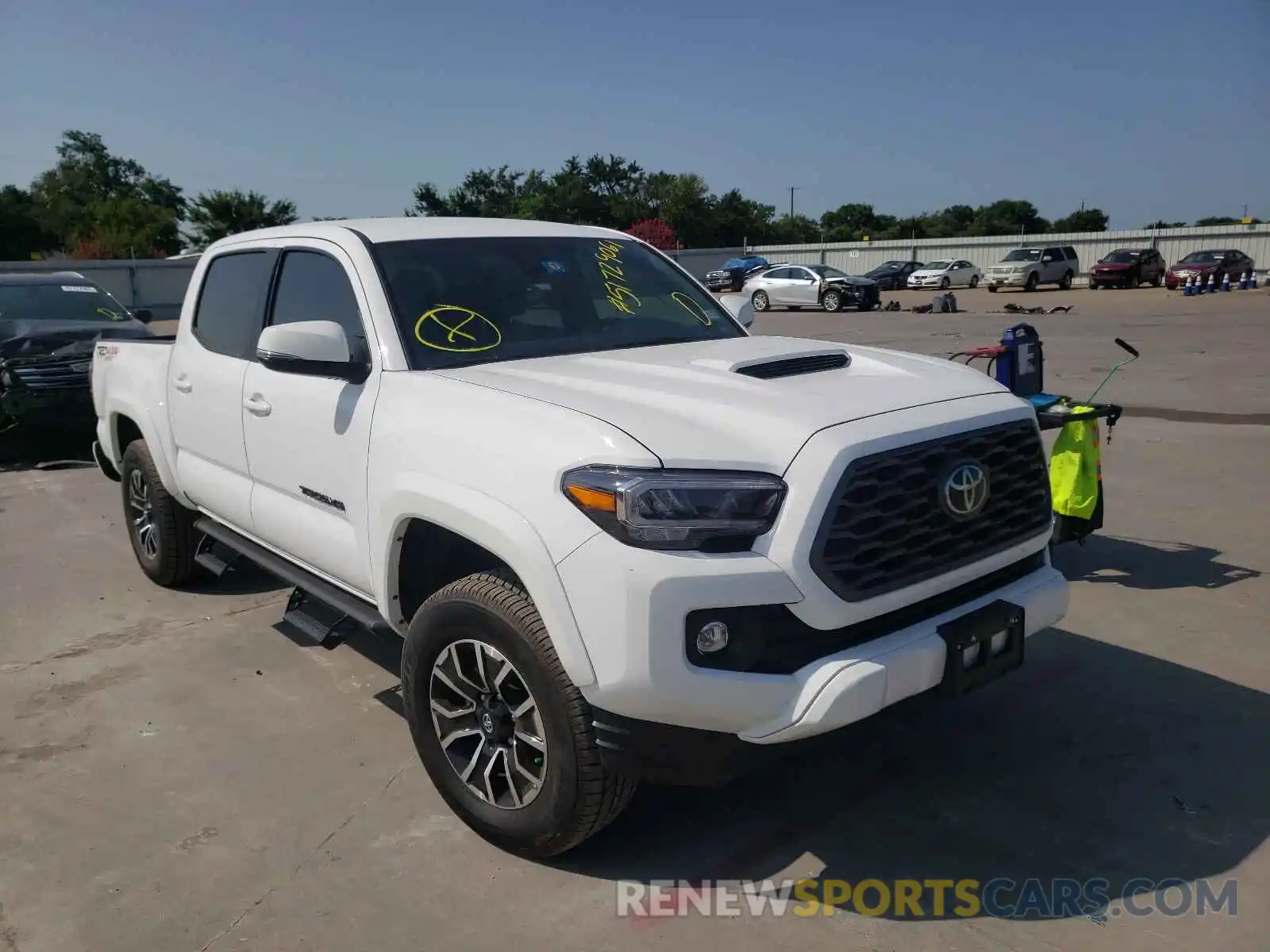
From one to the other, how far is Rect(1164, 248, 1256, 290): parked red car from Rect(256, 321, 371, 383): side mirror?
37.6m

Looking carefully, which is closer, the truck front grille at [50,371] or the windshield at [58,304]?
the truck front grille at [50,371]

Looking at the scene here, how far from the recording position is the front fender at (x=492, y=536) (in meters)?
2.57

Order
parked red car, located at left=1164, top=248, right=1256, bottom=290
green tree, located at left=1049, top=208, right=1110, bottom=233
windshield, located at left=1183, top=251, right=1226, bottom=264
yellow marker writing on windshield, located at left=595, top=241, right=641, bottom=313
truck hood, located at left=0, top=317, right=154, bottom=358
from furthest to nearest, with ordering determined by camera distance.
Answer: green tree, located at left=1049, top=208, right=1110, bottom=233 → windshield, located at left=1183, top=251, right=1226, bottom=264 → parked red car, located at left=1164, top=248, right=1256, bottom=290 → truck hood, located at left=0, top=317, right=154, bottom=358 → yellow marker writing on windshield, located at left=595, top=241, right=641, bottom=313

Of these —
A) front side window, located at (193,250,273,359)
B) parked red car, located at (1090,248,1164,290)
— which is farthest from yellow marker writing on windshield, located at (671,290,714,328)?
parked red car, located at (1090,248,1164,290)

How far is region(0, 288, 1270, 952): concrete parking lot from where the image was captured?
275cm

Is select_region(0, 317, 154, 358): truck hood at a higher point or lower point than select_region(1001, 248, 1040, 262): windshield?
lower

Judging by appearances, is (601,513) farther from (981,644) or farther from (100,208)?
(100,208)

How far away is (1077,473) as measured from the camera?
5.18m

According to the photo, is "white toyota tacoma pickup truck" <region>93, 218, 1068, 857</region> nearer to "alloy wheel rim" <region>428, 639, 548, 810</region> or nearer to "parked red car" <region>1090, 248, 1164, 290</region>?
"alloy wheel rim" <region>428, 639, 548, 810</region>

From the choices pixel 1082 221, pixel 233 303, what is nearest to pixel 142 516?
pixel 233 303

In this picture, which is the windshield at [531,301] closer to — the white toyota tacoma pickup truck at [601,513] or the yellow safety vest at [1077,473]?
the white toyota tacoma pickup truck at [601,513]

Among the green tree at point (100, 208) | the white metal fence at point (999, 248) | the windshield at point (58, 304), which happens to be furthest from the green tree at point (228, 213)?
the windshield at point (58, 304)

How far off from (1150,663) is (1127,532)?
212 centimetres

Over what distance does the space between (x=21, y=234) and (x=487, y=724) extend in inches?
2717
